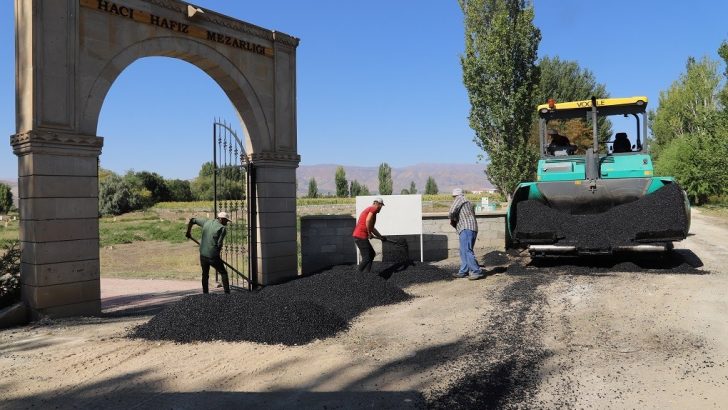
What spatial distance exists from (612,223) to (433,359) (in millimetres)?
5454

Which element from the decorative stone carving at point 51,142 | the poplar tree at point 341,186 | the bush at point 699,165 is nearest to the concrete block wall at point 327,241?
the decorative stone carving at point 51,142

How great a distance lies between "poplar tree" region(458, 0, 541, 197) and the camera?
80.3 feet

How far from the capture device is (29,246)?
6840 millimetres

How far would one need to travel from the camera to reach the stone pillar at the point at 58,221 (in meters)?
6.75

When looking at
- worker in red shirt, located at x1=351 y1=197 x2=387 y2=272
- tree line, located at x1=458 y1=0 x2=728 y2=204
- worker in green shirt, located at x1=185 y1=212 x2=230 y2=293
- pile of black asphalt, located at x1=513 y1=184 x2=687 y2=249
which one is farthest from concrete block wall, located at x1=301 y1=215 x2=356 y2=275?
tree line, located at x1=458 y1=0 x2=728 y2=204

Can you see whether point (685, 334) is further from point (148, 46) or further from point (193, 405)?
point (148, 46)

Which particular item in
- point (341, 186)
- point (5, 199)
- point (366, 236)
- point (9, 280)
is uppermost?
point (341, 186)

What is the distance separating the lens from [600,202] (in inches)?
356

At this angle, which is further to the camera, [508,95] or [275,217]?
[508,95]

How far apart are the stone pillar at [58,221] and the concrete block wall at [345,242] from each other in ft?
15.8

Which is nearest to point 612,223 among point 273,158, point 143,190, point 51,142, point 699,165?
point 273,158

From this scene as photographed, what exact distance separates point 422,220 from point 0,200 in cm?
7226

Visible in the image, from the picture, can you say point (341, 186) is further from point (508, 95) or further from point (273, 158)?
point (273, 158)

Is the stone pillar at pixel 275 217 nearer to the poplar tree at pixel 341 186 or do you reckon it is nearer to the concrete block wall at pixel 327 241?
the concrete block wall at pixel 327 241
